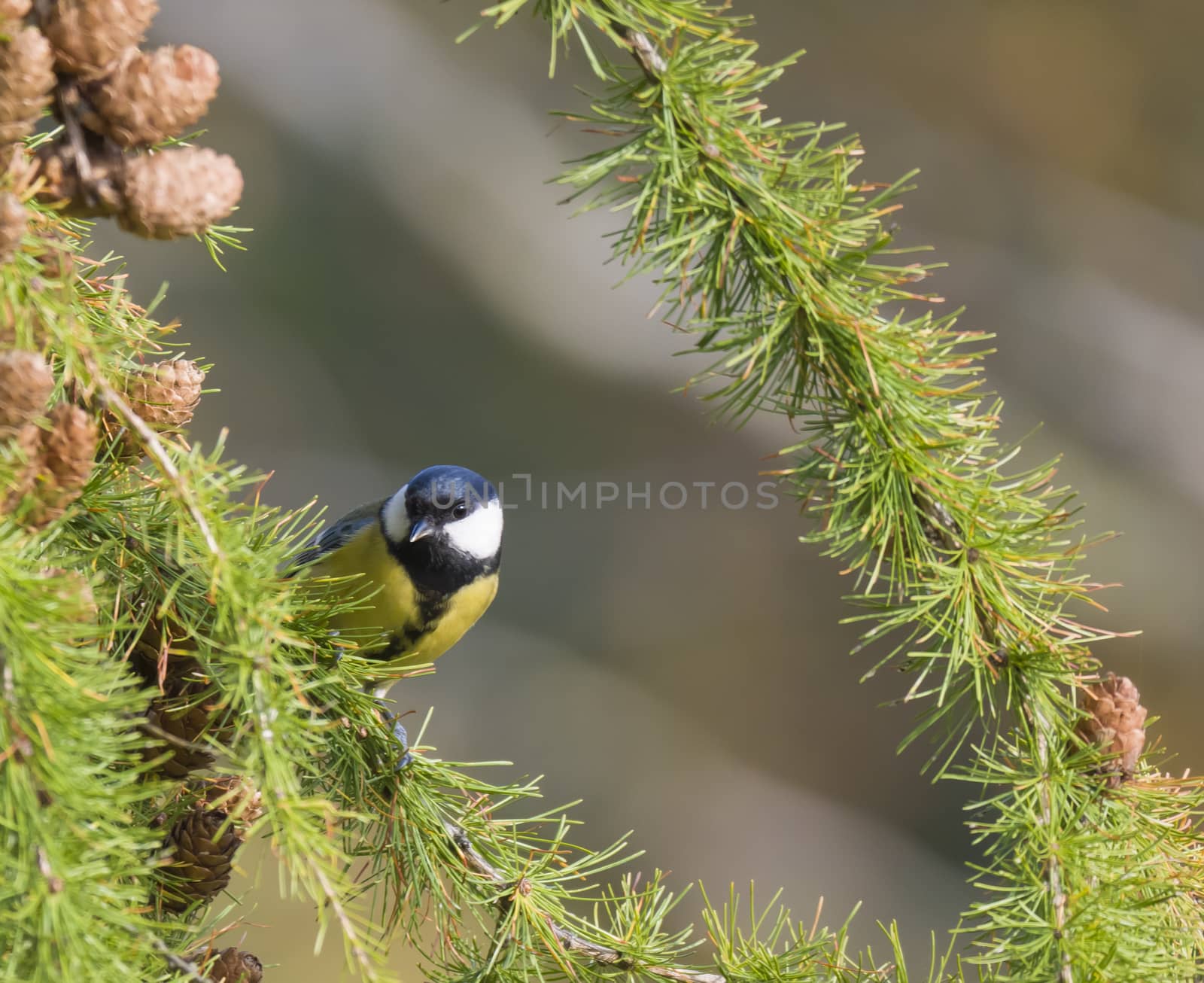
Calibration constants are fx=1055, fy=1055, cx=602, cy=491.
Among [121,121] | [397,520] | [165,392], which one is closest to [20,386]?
[121,121]

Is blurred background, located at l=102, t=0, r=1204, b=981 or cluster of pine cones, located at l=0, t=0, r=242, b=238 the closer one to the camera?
cluster of pine cones, located at l=0, t=0, r=242, b=238

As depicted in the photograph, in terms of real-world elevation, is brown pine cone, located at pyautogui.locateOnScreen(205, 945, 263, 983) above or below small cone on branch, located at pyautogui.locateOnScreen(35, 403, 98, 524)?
below

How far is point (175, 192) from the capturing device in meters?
0.55

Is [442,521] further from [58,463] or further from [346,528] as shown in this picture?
[58,463]

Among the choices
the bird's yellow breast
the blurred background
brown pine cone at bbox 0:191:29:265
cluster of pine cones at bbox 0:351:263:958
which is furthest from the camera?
the blurred background

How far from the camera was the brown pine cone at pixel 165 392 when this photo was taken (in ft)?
2.49

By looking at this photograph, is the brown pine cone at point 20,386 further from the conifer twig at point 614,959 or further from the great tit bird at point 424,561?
the great tit bird at point 424,561

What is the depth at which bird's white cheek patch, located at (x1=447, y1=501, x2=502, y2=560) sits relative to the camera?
151 cm

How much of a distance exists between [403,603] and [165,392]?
0.69 meters

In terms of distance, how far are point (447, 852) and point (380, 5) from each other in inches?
129

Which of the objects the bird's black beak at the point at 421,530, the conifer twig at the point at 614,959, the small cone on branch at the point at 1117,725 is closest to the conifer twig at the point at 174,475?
the conifer twig at the point at 614,959

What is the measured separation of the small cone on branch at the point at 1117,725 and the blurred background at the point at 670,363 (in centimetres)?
203

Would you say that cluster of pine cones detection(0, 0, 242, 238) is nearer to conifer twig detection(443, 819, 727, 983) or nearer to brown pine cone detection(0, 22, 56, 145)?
brown pine cone detection(0, 22, 56, 145)

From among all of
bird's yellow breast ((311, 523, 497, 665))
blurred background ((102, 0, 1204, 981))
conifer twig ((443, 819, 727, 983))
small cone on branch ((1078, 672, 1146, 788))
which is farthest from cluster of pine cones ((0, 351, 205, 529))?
blurred background ((102, 0, 1204, 981))
